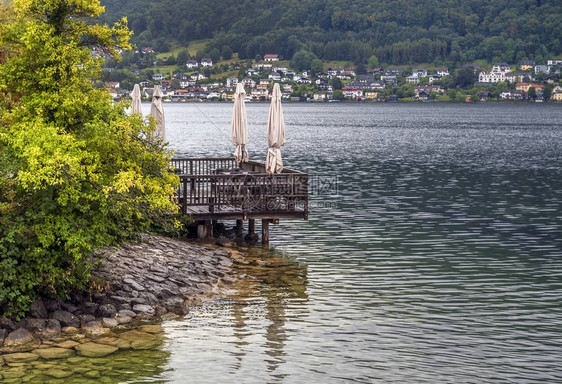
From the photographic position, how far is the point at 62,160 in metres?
14.9

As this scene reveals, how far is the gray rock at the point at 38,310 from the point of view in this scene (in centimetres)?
1602

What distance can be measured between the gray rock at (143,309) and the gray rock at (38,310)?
7.08 feet

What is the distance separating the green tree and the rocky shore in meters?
0.48

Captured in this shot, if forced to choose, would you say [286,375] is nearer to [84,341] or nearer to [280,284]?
[84,341]

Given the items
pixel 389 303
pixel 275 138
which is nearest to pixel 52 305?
pixel 389 303

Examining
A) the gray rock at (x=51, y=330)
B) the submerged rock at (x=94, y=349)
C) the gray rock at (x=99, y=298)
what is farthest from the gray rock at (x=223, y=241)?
the submerged rock at (x=94, y=349)

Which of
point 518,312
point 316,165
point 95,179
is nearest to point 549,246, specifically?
point 518,312

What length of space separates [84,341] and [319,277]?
27.2 ft

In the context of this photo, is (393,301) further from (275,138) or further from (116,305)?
(275,138)

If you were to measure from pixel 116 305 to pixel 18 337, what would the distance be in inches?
107

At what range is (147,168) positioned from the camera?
18.1 metres

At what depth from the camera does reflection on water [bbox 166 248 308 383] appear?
1448cm

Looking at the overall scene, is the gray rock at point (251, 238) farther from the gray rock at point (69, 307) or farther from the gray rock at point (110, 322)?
the gray rock at point (69, 307)

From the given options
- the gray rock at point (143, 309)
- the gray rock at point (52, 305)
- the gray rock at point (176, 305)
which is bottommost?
the gray rock at point (176, 305)
